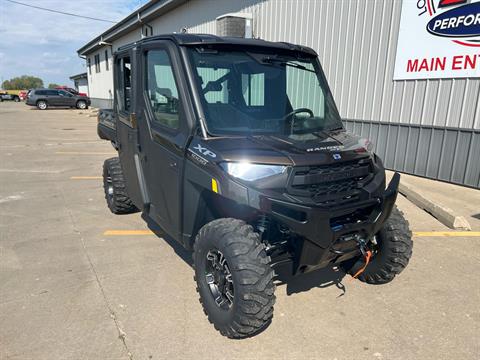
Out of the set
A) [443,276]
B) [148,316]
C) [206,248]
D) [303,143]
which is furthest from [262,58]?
[443,276]

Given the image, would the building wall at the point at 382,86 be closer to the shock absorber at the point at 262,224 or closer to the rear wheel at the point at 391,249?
the rear wheel at the point at 391,249

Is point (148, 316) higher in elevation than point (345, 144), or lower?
lower

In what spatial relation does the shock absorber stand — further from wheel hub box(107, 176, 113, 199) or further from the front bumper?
wheel hub box(107, 176, 113, 199)

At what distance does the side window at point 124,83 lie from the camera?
4.15 meters

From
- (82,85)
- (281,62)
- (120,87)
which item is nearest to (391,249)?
(281,62)

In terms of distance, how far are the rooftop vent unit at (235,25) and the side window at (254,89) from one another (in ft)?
27.1

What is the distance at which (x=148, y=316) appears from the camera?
3.06 m

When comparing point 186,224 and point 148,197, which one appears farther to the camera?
point 148,197

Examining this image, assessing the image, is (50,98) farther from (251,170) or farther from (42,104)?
(251,170)

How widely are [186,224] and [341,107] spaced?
707cm

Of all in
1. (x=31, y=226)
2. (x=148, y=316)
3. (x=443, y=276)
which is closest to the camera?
(x=148, y=316)

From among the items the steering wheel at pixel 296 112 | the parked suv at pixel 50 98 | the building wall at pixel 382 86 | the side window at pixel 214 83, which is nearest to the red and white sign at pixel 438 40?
the building wall at pixel 382 86

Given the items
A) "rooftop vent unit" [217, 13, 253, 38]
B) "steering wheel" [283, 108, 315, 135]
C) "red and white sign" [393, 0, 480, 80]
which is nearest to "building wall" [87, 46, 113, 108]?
"rooftop vent unit" [217, 13, 253, 38]

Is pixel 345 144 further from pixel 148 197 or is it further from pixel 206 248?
pixel 148 197
